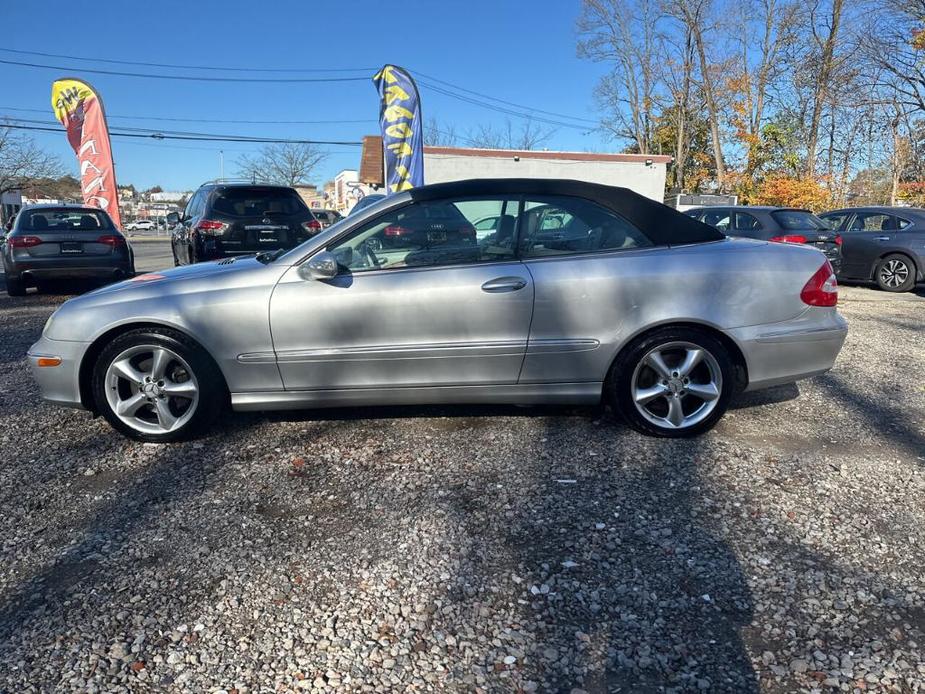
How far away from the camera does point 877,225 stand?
1141 cm

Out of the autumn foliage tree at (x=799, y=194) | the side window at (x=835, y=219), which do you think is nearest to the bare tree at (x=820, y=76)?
the autumn foliage tree at (x=799, y=194)

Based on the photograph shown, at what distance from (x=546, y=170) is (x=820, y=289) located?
69.5ft

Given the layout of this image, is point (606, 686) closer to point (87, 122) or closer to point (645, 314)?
point (645, 314)

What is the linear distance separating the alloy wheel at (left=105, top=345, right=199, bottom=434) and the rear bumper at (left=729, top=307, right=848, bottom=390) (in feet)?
10.4

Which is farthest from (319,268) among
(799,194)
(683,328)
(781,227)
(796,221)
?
(799,194)

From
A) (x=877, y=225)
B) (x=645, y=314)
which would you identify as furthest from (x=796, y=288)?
(x=877, y=225)

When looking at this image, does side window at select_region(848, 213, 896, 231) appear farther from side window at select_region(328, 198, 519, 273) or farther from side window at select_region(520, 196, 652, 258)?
side window at select_region(328, 198, 519, 273)

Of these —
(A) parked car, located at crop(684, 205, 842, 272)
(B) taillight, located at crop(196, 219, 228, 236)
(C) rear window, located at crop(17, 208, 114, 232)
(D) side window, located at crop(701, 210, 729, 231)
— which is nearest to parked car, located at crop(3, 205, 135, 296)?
(C) rear window, located at crop(17, 208, 114, 232)

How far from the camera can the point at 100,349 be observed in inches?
148

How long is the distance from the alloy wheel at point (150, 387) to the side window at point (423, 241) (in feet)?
3.70

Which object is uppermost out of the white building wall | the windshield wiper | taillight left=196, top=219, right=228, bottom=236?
the white building wall

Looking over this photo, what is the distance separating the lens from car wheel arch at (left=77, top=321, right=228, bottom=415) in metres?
3.67

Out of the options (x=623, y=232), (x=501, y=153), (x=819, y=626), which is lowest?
(x=819, y=626)

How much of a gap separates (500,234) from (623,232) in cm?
73
